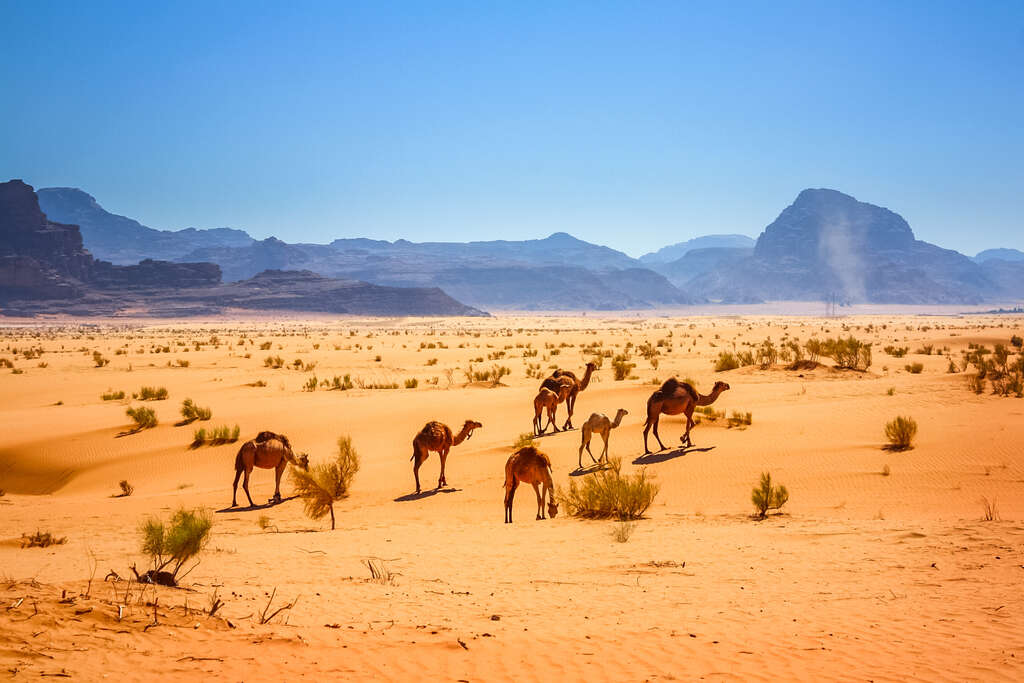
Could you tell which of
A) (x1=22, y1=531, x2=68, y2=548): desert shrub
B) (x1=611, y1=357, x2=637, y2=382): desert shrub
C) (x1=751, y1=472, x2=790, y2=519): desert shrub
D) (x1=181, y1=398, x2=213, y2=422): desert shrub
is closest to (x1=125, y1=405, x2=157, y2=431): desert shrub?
(x1=181, y1=398, x2=213, y2=422): desert shrub

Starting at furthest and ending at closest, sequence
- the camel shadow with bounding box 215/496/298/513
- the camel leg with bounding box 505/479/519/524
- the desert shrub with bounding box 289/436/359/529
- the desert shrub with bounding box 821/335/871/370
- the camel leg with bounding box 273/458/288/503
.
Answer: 1. the desert shrub with bounding box 821/335/871/370
2. the camel leg with bounding box 273/458/288/503
3. the camel shadow with bounding box 215/496/298/513
4. the desert shrub with bounding box 289/436/359/529
5. the camel leg with bounding box 505/479/519/524

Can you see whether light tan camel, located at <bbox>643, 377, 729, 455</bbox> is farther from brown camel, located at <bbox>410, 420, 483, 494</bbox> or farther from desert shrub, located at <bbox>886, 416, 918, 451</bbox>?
brown camel, located at <bbox>410, 420, 483, 494</bbox>

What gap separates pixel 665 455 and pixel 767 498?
3.70m

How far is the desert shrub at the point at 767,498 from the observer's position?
33.8 feet

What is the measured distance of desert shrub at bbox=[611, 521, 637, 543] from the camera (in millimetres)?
9053

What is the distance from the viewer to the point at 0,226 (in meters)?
138

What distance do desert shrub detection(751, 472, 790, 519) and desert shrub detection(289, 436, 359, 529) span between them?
18.7ft

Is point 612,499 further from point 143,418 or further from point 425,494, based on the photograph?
point 143,418

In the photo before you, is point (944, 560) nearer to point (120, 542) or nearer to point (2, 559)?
point (120, 542)

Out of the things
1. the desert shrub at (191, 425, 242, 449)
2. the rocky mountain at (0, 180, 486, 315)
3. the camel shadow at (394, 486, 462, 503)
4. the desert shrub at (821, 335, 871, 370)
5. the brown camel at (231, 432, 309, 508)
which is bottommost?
the camel shadow at (394, 486, 462, 503)

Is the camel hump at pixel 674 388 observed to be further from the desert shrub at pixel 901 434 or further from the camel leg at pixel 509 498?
the camel leg at pixel 509 498

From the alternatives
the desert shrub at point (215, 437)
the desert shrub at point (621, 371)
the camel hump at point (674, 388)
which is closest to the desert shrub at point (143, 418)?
the desert shrub at point (215, 437)

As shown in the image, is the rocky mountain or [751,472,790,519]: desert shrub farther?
the rocky mountain

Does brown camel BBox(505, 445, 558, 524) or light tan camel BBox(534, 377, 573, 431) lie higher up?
light tan camel BBox(534, 377, 573, 431)
